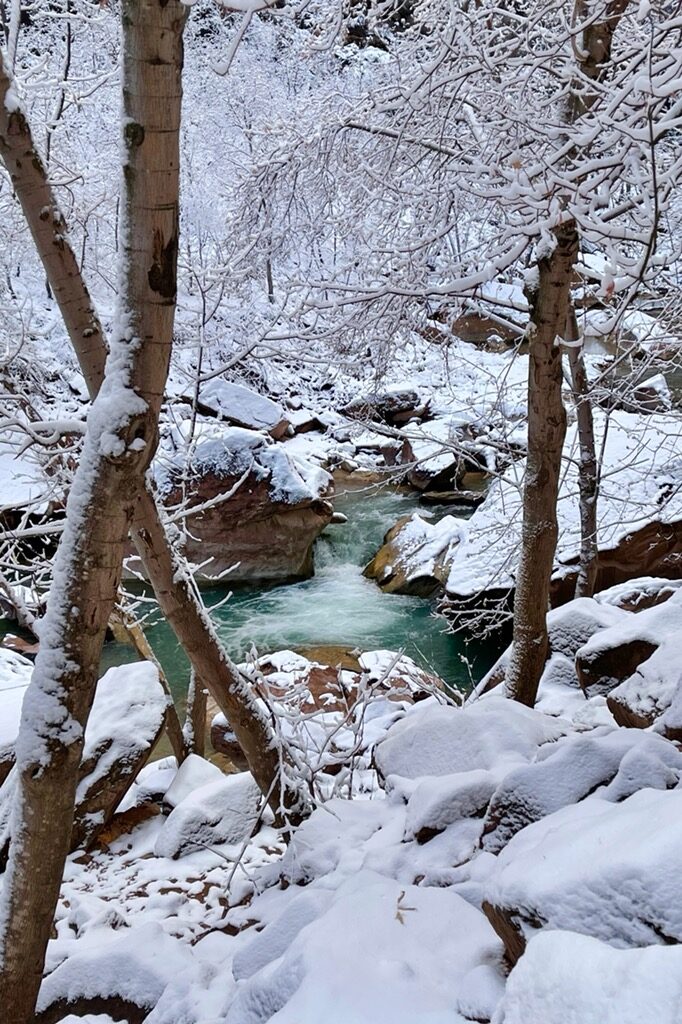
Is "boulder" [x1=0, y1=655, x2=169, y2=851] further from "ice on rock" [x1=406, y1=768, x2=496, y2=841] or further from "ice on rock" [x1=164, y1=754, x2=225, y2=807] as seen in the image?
"ice on rock" [x1=406, y1=768, x2=496, y2=841]

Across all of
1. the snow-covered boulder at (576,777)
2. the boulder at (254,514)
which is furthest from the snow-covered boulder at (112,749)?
the boulder at (254,514)

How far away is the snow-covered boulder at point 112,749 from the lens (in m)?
4.86

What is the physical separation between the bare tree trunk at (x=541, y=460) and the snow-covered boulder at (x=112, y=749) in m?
2.57

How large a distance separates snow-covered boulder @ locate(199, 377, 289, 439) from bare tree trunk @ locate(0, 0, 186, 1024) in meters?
12.6

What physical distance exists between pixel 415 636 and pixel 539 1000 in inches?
339

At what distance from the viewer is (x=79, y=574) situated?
236cm

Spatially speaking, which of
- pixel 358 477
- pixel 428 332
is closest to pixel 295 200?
pixel 428 332

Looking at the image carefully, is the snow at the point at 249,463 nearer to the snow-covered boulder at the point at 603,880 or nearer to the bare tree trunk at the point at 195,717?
the bare tree trunk at the point at 195,717

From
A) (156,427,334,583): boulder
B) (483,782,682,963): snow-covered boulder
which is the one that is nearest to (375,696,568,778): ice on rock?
(483,782,682,963): snow-covered boulder

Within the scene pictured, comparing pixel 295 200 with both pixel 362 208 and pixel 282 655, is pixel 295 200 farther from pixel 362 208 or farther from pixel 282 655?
pixel 282 655

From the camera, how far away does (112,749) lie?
5.02 metres

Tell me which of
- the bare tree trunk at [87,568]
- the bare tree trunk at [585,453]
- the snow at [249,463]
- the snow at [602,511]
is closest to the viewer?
the bare tree trunk at [87,568]

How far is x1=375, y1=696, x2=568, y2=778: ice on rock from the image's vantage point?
11.4 ft

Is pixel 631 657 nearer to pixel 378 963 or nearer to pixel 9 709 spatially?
pixel 378 963
